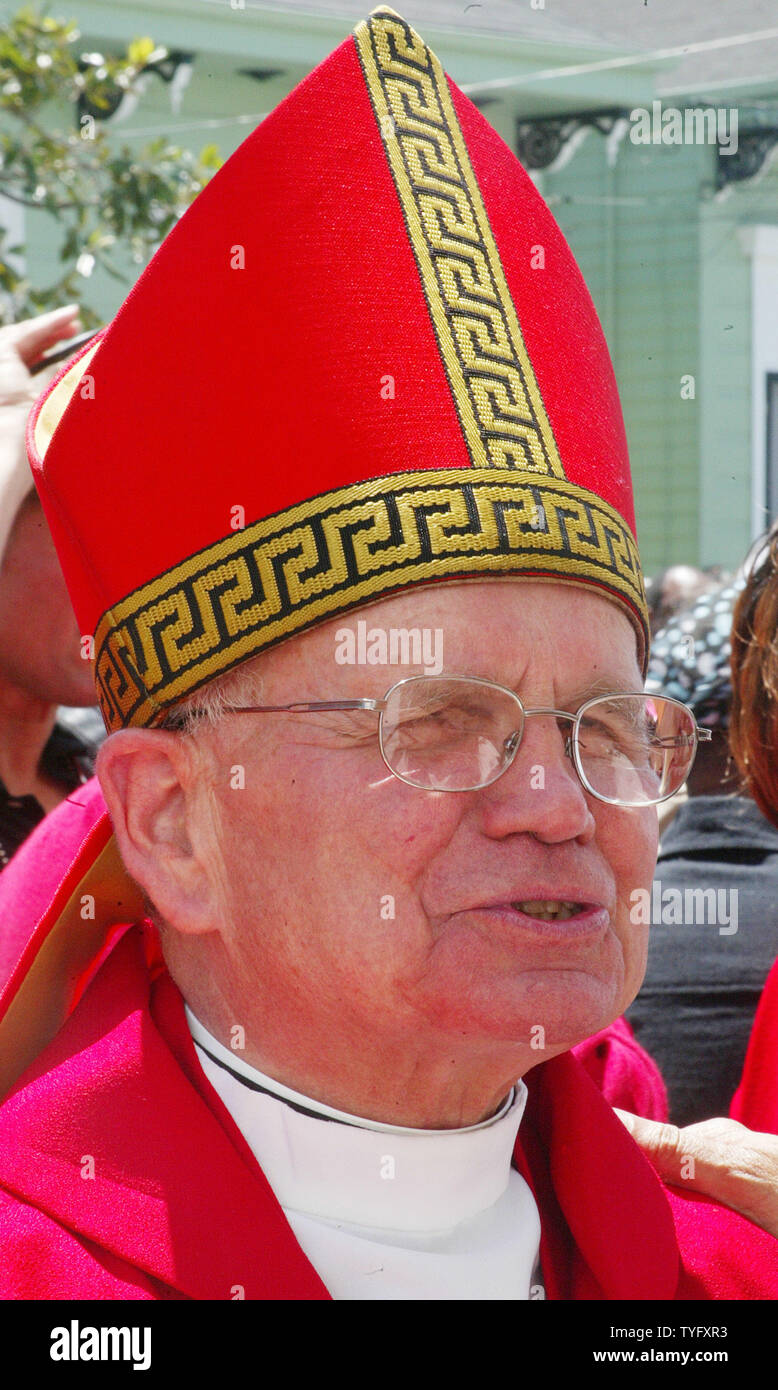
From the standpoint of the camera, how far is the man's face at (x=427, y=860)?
159cm

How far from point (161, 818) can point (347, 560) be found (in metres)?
0.39

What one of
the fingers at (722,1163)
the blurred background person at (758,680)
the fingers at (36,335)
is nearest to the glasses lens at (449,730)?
the fingers at (722,1163)

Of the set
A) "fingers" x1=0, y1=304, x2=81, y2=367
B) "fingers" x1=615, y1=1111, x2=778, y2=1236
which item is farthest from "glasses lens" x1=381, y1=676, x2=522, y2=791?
"fingers" x1=0, y1=304, x2=81, y2=367

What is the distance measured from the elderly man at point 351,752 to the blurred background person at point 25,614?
1.11 meters

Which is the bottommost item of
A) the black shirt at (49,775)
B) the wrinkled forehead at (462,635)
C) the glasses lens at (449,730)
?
the black shirt at (49,775)

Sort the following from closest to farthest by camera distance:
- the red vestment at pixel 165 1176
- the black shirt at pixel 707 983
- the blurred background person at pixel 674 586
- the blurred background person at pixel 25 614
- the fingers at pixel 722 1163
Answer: the red vestment at pixel 165 1176 → the fingers at pixel 722 1163 → the black shirt at pixel 707 983 → the blurred background person at pixel 25 614 → the blurred background person at pixel 674 586

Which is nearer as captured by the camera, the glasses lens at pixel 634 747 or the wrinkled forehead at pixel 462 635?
the wrinkled forehead at pixel 462 635

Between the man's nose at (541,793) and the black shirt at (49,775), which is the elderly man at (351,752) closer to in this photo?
the man's nose at (541,793)

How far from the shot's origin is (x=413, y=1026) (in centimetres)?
163

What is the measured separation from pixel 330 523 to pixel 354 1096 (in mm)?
646

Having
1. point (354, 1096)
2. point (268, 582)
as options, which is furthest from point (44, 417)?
point (354, 1096)

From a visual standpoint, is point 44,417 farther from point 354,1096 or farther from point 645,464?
point 645,464

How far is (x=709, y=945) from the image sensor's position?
270 cm

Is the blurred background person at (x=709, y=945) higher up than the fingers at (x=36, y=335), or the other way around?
the fingers at (x=36, y=335)
